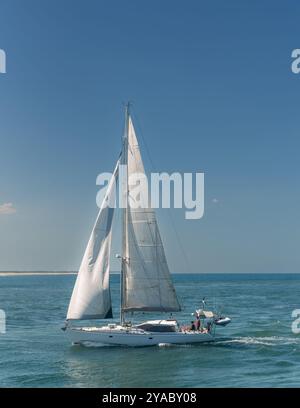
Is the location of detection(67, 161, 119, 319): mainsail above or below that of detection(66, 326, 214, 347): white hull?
above

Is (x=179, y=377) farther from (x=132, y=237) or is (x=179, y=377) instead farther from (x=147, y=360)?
(x=132, y=237)

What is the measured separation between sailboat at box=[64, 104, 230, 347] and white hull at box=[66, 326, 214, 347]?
0.07 m

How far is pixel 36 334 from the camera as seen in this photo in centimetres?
4825

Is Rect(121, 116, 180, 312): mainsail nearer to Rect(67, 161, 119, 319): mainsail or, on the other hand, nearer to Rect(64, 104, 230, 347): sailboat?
Rect(64, 104, 230, 347): sailboat

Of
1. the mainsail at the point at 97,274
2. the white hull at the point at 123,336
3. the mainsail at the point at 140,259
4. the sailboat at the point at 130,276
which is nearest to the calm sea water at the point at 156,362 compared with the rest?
the white hull at the point at 123,336

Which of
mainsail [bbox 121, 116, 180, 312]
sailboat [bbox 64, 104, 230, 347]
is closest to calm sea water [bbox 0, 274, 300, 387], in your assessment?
sailboat [bbox 64, 104, 230, 347]

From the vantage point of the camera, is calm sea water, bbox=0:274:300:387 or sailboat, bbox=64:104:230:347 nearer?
calm sea water, bbox=0:274:300:387

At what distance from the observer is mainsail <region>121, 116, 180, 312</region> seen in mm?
41000

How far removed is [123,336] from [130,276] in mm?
4439

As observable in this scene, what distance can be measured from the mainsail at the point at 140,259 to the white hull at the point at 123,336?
206 cm

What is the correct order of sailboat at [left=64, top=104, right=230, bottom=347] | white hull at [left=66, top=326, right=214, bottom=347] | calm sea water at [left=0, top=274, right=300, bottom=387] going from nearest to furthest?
calm sea water at [left=0, top=274, right=300, bottom=387]
white hull at [left=66, top=326, right=214, bottom=347]
sailboat at [left=64, top=104, right=230, bottom=347]
